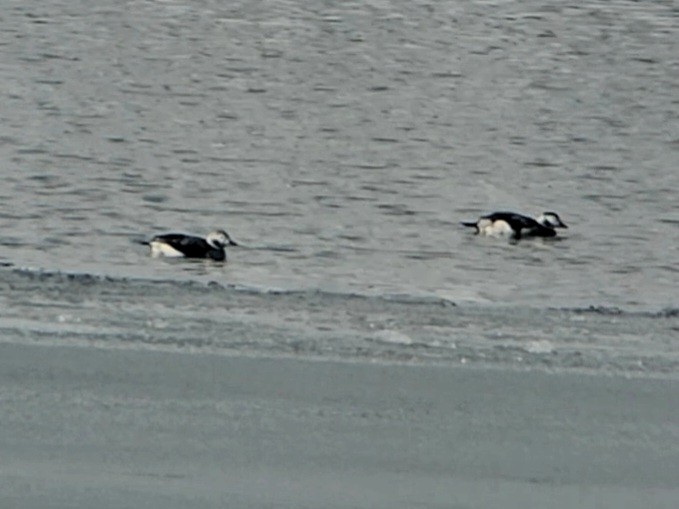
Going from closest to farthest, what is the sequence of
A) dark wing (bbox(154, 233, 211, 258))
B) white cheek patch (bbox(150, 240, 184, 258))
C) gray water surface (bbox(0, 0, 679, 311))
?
dark wing (bbox(154, 233, 211, 258))
white cheek patch (bbox(150, 240, 184, 258))
gray water surface (bbox(0, 0, 679, 311))

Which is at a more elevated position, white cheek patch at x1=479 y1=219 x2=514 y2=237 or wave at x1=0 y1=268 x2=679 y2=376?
wave at x1=0 y1=268 x2=679 y2=376

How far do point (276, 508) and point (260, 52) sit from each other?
17986 mm

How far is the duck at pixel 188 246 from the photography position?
988 centimetres

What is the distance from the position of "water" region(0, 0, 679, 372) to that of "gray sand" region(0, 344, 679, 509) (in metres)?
0.65

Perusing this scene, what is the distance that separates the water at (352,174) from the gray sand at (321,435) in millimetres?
651

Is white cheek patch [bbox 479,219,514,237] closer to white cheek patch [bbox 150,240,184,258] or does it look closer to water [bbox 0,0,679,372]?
water [bbox 0,0,679,372]

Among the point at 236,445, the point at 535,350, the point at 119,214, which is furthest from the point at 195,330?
the point at 119,214

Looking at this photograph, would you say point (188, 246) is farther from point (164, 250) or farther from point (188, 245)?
point (164, 250)

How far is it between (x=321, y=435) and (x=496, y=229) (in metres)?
5.91

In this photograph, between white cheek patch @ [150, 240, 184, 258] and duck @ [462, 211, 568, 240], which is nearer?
white cheek patch @ [150, 240, 184, 258]

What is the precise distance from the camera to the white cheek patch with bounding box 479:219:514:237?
11.0 m

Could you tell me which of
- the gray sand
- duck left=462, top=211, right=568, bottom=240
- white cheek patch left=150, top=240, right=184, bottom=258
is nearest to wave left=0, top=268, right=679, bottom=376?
the gray sand

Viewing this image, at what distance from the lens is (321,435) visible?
5.21 meters

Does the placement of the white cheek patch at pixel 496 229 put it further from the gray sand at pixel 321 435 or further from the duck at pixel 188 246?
the gray sand at pixel 321 435
